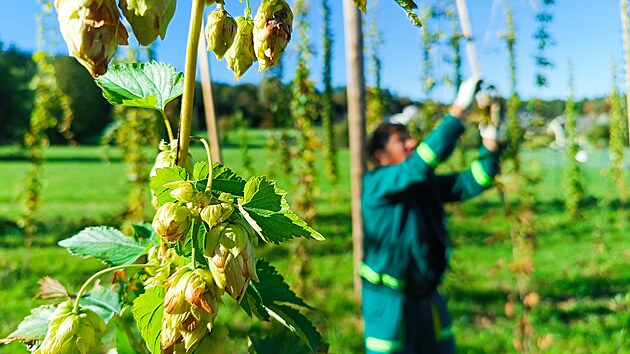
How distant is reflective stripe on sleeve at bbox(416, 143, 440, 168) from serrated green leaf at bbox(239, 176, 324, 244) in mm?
2082

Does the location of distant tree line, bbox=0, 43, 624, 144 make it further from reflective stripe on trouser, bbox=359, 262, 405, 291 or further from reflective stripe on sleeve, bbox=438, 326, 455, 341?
reflective stripe on sleeve, bbox=438, 326, 455, 341

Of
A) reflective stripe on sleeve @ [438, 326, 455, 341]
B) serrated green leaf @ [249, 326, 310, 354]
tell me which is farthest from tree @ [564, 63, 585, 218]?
serrated green leaf @ [249, 326, 310, 354]

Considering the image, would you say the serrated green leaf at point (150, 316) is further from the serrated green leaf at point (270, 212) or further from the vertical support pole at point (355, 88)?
the vertical support pole at point (355, 88)

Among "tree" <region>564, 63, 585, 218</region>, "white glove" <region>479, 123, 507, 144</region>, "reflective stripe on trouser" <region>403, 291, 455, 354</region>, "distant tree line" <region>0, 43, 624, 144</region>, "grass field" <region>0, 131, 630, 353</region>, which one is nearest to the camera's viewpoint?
"reflective stripe on trouser" <region>403, 291, 455, 354</region>

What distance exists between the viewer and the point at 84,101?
14867 mm

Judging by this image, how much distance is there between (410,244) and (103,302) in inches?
83.6

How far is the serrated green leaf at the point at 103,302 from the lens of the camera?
2.38 ft

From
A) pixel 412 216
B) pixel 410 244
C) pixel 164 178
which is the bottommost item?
pixel 410 244

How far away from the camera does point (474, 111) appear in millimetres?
3371

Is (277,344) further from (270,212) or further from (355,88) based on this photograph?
(355,88)

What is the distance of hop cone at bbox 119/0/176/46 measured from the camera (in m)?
0.44

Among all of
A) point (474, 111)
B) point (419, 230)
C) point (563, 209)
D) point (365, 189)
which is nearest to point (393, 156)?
point (365, 189)

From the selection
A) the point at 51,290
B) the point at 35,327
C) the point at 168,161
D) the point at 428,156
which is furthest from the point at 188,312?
the point at 428,156

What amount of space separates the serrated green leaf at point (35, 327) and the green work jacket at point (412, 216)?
2.07 meters
